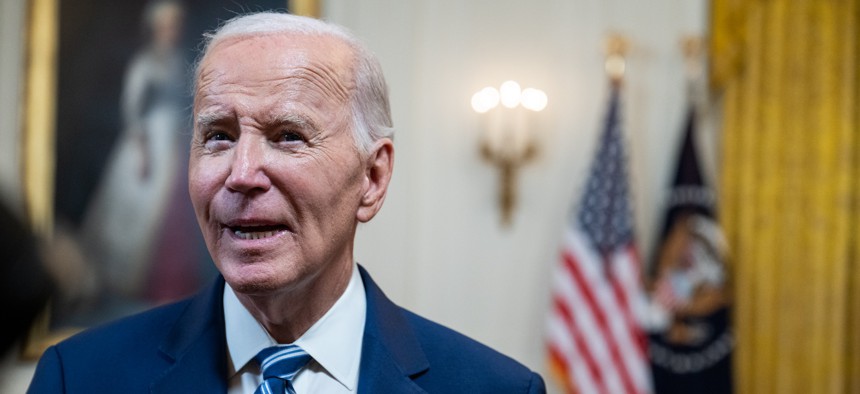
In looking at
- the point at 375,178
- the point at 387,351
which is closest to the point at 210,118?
the point at 375,178

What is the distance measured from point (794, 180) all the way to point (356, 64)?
409 cm

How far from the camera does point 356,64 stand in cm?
191

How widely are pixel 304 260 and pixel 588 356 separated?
142 inches

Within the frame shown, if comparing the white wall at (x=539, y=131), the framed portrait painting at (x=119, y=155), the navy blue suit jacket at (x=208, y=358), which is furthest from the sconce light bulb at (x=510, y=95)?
the navy blue suit jacket at (x=208, y=358)

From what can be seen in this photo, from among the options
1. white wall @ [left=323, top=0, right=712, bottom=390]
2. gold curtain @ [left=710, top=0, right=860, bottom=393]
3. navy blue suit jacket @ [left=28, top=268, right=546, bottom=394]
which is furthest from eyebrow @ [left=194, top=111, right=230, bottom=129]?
gold curtain @ [left=710, top=0, right=860, bottom=393]

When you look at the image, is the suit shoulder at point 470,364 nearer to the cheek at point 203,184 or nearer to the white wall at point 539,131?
the cheek at point 203,184

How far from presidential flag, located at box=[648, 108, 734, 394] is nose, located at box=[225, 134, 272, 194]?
380 centimetres

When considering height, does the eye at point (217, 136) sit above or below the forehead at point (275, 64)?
below

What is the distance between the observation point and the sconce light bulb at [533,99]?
17.4 feet

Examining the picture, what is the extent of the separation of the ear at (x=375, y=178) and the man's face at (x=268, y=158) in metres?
0.13

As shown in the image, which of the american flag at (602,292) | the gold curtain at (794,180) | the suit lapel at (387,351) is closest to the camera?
the suit lapel at (387,351)

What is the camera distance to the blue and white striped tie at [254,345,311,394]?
179 cm

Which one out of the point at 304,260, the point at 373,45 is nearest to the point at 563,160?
the point at 373,45

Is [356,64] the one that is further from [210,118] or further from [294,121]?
[210,118]
